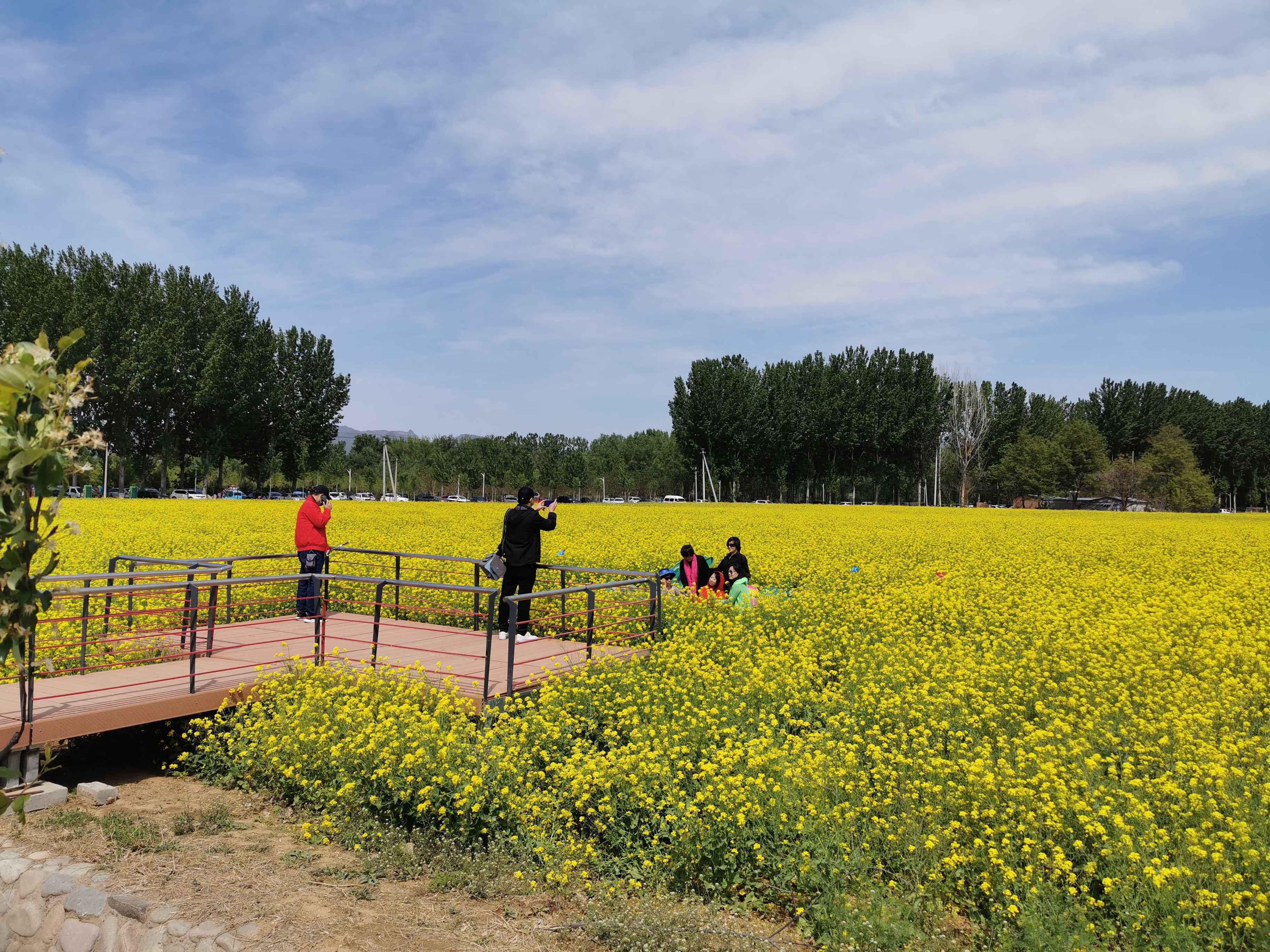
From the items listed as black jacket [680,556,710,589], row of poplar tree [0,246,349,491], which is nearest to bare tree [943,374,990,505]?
row of poplar tree [0,246,349,491]

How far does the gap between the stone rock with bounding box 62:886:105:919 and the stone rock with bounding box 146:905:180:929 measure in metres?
0.35

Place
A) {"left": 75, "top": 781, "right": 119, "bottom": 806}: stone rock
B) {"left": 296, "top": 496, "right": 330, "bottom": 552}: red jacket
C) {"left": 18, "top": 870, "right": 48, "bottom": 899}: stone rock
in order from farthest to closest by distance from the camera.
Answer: {"left": 296, "top": 496, "right": 330, "bottom": 552}: red jacket → {"left": 75, "top": 781, "right": 119, "bottom": 806}: stone rock → {"left": 18, "top": 870, "right": 48, "bottom": 899}: stone rock

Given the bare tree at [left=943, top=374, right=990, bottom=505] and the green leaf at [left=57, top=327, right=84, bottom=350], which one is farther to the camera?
the bare tree at [left=943, top=374, right=990, bottom=505]

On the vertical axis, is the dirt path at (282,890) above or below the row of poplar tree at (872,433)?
below

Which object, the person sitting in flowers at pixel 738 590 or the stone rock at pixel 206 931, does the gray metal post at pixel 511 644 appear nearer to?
the stone rock at pixel 206 931

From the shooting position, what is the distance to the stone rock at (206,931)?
4652mm

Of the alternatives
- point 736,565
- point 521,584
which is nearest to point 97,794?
point 521,584

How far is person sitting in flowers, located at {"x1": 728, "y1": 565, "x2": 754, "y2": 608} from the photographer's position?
11781 mm

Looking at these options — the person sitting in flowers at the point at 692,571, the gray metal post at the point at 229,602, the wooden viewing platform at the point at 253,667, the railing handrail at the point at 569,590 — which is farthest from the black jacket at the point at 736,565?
the gray metal post at the point at 229,602

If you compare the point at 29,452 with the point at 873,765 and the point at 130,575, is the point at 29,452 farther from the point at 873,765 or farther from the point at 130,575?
the point at 130,575

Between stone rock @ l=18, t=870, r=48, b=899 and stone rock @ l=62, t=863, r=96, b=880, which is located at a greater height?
stone rock @ l=62, t=863, r=96, b=880

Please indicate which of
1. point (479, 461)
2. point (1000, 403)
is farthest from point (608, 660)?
point (479, 461)

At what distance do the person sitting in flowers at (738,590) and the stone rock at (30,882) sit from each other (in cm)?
815

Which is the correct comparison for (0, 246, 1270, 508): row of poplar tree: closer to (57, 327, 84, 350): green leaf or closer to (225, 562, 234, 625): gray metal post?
(225, 562, 234, 625): gray metal post
